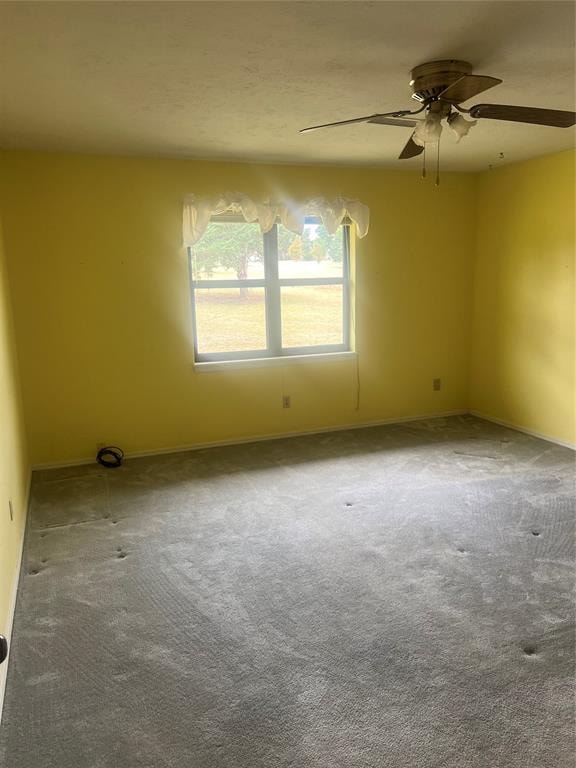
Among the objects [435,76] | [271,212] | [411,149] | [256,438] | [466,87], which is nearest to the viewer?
[466,87]

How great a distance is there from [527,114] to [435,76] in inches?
16.3

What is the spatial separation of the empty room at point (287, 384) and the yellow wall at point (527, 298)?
1.1 inches

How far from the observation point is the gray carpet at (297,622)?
1.69m

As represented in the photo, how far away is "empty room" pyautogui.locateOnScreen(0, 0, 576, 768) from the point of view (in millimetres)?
1801

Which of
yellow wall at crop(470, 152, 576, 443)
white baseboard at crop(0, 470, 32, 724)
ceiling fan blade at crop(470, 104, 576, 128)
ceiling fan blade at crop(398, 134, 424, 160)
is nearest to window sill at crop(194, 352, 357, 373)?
yellow wall at crop(470, 152, 576, 443)

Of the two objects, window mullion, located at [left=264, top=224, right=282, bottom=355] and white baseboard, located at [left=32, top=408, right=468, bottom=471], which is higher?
window mullion, located at [left=264, top=224, right=282, bottom=355]

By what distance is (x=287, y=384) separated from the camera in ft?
15.5

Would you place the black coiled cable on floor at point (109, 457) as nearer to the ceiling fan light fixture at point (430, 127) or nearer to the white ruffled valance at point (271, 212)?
the white ruffled valance at point (271, 212)

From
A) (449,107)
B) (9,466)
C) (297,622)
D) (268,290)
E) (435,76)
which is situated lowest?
(297,622)

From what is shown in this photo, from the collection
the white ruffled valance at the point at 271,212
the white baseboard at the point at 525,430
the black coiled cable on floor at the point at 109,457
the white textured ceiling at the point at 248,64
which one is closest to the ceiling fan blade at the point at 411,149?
the white textured ceiling at the point at 248,64

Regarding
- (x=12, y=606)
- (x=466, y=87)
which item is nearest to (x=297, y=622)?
(x=12, y=606)

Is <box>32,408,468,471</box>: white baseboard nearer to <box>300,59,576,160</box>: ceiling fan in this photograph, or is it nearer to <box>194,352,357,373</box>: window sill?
<box>194,352,357,373</box>: window sill

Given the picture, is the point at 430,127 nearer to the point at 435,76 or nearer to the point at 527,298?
the point at 435,76

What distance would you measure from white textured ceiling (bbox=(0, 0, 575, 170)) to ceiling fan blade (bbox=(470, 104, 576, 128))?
221 mm
